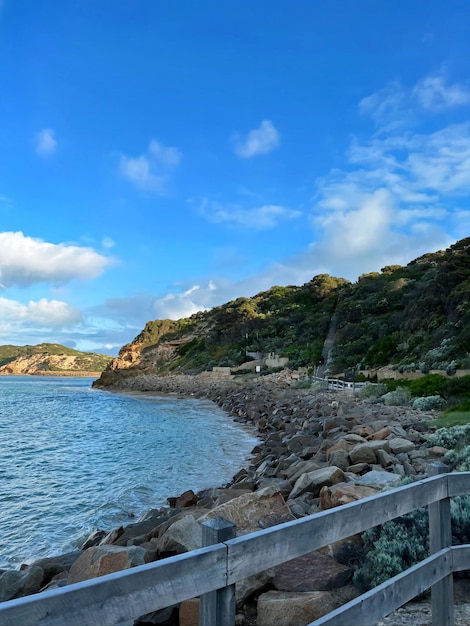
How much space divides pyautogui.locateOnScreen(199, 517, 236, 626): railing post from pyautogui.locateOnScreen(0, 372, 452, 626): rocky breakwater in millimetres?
2003

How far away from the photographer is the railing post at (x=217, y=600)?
1.96m

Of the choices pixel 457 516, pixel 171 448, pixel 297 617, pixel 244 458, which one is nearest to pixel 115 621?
pixel 297 617

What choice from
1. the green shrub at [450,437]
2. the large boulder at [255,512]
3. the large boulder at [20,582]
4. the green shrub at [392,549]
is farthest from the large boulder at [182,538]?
the green shrub at [450,437]

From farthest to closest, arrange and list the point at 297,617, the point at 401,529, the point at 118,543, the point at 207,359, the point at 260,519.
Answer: the point at 207,359
the point at 118,543
the point at 260,519
the point at 401,529
the point at 297,617

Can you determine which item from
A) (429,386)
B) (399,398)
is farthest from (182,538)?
(429,386)

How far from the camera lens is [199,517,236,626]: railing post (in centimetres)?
196

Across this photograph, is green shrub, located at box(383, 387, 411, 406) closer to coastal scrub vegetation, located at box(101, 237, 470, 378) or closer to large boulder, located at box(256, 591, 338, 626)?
coastal scrub vegetation, located at box(101, 237, 470, 378)

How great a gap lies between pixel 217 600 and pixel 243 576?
0.45 ft

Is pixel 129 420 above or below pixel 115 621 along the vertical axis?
below

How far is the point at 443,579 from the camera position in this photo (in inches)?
125

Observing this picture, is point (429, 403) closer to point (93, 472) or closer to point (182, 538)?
point (93, 472)

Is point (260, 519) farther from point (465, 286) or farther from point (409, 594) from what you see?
point (465, 286)

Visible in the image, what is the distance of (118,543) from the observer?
22.9 feet

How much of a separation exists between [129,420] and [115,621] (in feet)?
91.3
